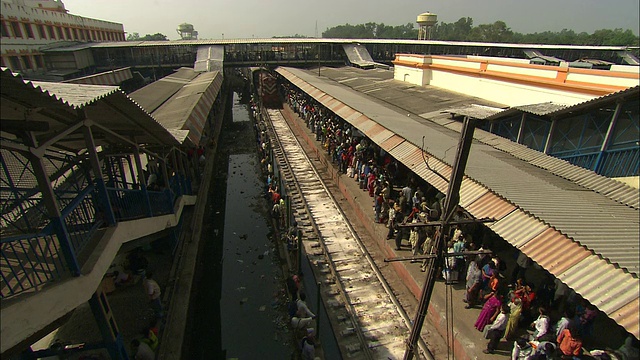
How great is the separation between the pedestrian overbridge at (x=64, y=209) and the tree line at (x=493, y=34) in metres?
85.8

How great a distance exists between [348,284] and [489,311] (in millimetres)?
3611

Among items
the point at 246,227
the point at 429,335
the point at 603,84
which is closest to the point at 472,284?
the point at 429,335

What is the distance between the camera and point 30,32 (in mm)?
33375

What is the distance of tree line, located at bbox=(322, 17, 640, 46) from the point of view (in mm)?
81062

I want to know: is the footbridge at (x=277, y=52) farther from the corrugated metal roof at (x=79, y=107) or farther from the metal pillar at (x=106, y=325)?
the metal pillar at (x=106, y=325)

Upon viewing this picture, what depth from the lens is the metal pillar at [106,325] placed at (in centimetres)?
591

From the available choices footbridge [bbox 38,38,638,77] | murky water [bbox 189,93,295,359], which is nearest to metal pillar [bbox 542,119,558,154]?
murky water [bbox 189,93,295,359]

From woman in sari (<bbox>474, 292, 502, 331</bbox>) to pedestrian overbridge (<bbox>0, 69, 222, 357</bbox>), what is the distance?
23.4ft

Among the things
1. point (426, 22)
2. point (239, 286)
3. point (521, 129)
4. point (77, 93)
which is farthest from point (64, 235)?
point (426, 22)

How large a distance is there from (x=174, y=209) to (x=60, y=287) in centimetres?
531

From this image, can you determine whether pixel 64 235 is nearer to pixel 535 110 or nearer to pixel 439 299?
pixel 439 299

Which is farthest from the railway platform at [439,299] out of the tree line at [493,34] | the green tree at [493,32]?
the green tree at [493,32]

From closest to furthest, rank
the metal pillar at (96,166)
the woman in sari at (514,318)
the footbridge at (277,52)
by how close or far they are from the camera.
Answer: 1. the metal pillar at (96,166)
2. the woman in sari at (514,318)
3. the footbridge at (277,52)

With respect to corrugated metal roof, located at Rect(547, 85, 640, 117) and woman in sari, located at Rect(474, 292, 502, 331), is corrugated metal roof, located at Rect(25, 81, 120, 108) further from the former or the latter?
corrugated metal roof, located at Rect(547, 85, 640, 117)
